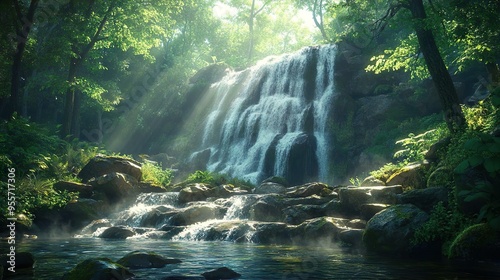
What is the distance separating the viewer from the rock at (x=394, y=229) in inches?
398

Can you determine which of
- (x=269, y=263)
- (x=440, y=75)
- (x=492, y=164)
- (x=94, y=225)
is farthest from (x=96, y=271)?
(x=440, y=75)

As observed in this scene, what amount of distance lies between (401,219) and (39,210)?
43.5ft

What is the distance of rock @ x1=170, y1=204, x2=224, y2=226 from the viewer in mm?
15922

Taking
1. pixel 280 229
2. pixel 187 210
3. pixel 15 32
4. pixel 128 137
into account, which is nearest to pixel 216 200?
pixel 187 210

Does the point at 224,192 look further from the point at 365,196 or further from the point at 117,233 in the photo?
the point at 365,196

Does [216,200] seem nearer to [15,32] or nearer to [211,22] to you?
[15,32]

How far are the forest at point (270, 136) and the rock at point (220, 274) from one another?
275mm

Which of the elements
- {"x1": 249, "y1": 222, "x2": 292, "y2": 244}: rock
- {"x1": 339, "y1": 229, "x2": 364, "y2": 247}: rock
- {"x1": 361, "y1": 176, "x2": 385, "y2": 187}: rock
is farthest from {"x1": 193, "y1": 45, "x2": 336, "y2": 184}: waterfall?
{"x1": 339, "y1": 229, "x2": 364, "y2": 247}: rock

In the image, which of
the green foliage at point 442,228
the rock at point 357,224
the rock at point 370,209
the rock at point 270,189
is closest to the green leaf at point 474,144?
the green foliage at point 442,228

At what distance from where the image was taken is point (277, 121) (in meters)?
29.4

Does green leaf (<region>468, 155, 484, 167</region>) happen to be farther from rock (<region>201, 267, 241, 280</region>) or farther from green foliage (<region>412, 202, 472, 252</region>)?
rock (<region>201, 267, 241, 280</region>)

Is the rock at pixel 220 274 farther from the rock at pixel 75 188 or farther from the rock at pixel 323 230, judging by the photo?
the rock at pixel 75 188

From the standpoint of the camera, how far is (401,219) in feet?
34.2

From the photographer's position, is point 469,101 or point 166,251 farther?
point 469,101
